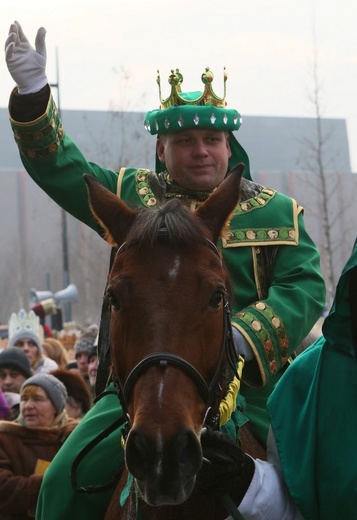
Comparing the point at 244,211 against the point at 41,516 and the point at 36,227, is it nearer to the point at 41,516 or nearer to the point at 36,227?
the point at 41,516

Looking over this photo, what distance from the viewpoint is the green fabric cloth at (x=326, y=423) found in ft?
11.7

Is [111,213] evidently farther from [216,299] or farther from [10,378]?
[10,378]

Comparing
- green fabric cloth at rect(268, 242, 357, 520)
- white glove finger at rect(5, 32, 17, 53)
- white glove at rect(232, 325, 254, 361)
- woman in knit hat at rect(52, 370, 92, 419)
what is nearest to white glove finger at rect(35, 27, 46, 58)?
white glove finger at rect(5, 32, 17, 53)

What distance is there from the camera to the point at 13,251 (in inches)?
2131

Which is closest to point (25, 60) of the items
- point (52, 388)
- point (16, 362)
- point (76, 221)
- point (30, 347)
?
point (52, 388)

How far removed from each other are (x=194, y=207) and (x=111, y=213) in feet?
3.12

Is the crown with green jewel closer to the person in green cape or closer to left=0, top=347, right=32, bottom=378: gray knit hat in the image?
the person in green cape

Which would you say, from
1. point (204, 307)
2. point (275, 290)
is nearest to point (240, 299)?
point (275, 290)

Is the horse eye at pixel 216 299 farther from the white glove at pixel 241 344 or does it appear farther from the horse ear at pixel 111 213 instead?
the white glove at pixel 241 344

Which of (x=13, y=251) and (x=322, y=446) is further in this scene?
(x=13, y=251)

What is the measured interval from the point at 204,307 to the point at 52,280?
50055 mm

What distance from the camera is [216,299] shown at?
374 centimetres

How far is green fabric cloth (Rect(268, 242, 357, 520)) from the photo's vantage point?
3574mm

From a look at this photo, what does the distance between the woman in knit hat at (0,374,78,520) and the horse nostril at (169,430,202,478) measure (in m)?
4.21
